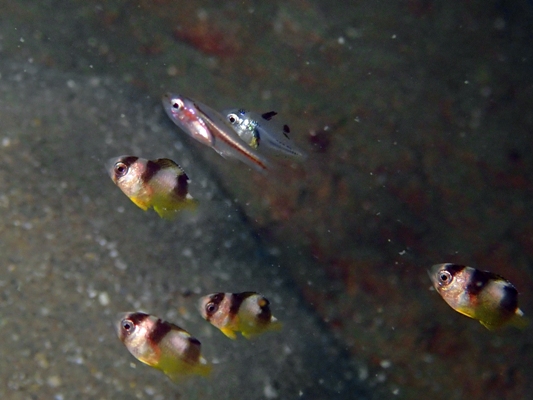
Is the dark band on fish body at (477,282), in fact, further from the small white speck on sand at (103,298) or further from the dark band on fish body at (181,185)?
the small white speck on sand at (103,298)

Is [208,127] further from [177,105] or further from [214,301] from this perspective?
[214,301]

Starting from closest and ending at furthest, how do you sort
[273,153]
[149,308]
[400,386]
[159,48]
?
[273,153]
[149,308]
[400,386]
[159,48]

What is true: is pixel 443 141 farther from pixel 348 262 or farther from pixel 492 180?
pixel 348 262

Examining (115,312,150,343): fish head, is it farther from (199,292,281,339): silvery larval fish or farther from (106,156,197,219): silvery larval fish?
(106,156,197,219): silvery larval fish

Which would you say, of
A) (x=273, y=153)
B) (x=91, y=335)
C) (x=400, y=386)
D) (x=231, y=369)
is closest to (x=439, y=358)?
(x=400, y=386)

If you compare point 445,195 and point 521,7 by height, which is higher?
point 521,7

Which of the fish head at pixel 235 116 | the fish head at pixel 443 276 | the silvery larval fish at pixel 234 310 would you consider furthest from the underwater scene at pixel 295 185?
the fish head at pixel 443 276

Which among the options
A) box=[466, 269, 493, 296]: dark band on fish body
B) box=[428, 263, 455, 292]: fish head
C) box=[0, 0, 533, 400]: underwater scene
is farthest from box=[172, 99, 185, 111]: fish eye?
box=[466, 269, 493, 296]: dark band on fish body
